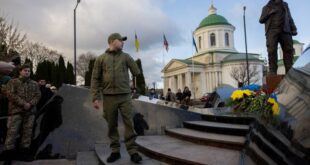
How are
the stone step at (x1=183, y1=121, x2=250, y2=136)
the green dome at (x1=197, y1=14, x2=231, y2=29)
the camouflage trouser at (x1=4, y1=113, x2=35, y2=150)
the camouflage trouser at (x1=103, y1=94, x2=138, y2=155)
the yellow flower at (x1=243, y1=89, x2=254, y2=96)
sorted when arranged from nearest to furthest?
1. the camouflage trouser at (x1=103, y1=94, x2=138, y2=155)
2. the stone step at (x1=183, y1=121, x2=250, y2=136)
3. the camouflage trouser at (x1=4, y1=113, x2=35, y2=150)
4. the yellow flower at (x1=243, y1=89, x2=254, y2=96)
5. the green dome at (x1=197, y1=14, x2=231, y2=29)

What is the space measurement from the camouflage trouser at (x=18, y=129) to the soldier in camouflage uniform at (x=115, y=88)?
1.89 m

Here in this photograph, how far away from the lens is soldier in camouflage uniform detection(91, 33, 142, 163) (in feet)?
13.6

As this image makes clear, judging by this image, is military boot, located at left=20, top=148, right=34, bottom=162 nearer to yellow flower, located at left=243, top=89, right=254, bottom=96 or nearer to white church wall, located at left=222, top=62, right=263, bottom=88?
yellow flower, located at left=243, top=89, right=254, bottom=96

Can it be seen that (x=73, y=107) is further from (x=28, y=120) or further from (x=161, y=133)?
(x=161, y=133)

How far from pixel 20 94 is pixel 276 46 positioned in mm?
5968

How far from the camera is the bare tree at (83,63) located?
51000 mm

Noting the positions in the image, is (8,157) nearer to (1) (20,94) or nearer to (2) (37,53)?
(1) (20,94)

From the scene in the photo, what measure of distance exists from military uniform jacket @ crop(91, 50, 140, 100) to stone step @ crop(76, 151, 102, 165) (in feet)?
4.23

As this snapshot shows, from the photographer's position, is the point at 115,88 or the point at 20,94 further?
the point at 20,94

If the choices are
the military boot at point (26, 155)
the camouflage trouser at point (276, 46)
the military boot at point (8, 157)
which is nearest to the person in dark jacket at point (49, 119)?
the military boot at point (26, 155)

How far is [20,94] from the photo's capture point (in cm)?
525

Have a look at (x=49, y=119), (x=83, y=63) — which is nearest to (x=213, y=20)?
(x=83, y=63)

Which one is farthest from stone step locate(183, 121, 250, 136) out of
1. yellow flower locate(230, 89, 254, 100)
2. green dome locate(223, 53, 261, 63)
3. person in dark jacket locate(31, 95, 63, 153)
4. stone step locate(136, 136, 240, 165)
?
green dome locate(223, 53, 261, 63)

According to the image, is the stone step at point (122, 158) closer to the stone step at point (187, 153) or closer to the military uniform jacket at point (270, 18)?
the stone step at point (187, 153)
